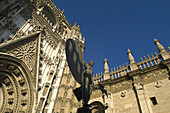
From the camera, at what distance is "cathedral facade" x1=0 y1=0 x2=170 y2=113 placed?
33.4 ft

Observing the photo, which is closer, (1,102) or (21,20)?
(1,102)

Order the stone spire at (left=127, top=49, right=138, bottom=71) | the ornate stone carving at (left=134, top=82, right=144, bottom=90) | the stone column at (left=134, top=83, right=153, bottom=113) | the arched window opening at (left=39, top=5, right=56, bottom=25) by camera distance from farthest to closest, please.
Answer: the arched window opening at (left=39, top=5, right=56, bottom=25) < the stone spire at (left=127, top=49, right=138, bottom=71) < the ornate stone carving at (left=134, top=82, right=144, bottom=90) < the stone column at (left=134, top=83, right=153, bottom=113)

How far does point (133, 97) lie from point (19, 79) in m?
9.66

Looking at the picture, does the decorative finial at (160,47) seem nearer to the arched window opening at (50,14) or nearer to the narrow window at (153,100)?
the narrow window at (153,100)

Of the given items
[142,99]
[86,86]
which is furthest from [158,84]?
[86,86]

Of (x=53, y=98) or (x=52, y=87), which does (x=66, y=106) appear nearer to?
(x=53, y=98)

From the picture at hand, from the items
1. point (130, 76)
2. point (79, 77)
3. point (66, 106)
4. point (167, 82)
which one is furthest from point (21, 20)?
point (167, 82)

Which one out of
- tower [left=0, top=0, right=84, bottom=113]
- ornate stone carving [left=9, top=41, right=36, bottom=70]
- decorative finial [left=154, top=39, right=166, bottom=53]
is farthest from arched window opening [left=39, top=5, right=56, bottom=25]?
decorative finial [left=154, top=39, right=166, bottom=53]

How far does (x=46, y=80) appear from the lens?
42.2 feet

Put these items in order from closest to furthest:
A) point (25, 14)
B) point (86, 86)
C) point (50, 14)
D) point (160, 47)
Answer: point (86, 86) < point (160, 47) < point (25, 14) < point (50, 14)

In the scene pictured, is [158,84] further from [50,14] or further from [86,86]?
[50,14]

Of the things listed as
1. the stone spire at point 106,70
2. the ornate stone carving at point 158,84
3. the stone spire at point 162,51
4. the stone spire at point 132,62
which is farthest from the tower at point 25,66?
the stone spire at point 162,51

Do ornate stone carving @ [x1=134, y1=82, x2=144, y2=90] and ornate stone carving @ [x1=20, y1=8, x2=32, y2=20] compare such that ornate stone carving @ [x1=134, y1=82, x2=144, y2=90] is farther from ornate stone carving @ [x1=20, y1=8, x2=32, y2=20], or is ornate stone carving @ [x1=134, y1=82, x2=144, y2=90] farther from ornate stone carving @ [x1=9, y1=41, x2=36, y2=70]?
ornate stone carving @ [x1=20, y1=8, x2=32, y2=20]

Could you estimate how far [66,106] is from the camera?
11836 mm
